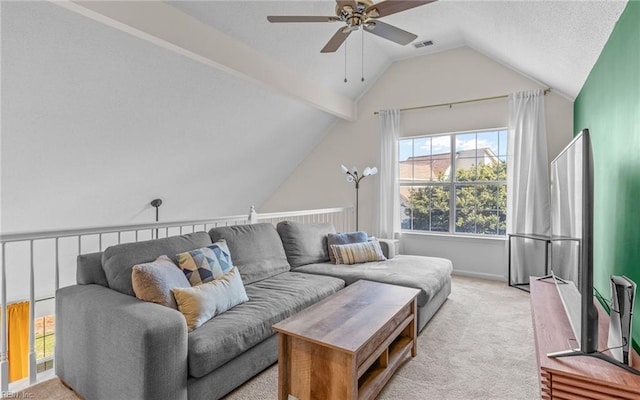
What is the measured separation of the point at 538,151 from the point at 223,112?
3.84m

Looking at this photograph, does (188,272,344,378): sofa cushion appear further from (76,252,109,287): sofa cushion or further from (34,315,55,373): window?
(34,315,55,373): window

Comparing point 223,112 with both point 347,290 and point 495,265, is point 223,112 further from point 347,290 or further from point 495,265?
point 495,265

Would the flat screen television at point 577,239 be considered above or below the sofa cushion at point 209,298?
above

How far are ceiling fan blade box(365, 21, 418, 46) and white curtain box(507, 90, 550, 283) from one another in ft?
7.65

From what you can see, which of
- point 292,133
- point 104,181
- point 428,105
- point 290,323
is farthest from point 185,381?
point 428,105

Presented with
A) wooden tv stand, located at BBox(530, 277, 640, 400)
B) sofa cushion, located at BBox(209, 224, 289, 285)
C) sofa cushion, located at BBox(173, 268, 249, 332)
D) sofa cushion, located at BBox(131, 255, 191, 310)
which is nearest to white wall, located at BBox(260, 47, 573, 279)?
sofa cushion, located at BBox(209, 224, 289, 285)

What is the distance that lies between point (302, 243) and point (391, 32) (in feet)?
6.77

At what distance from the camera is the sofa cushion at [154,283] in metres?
1.77

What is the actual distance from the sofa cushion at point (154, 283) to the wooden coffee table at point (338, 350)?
657 millimetres

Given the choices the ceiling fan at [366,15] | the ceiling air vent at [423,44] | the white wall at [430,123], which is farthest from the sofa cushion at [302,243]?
the ceiling air vent at [423,44]

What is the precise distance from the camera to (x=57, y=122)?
2.77 meters

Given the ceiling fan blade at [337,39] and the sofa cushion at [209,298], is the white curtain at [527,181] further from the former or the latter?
the sofa cushion at [209,298]

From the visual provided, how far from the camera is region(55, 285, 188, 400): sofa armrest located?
57.6 inches

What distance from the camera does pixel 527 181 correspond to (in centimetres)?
397
